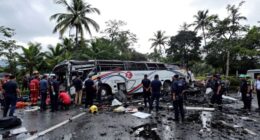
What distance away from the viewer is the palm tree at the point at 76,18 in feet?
82.3

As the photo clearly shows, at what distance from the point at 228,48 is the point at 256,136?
34.4 m

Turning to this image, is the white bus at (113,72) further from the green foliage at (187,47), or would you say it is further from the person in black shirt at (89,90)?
the green foliage at (187,47)

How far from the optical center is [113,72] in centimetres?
1473

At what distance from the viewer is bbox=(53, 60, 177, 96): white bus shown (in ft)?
43.1

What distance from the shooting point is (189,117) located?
345 inches

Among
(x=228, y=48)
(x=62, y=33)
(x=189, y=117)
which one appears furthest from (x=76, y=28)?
(x=228, y=48)

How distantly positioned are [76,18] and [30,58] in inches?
296

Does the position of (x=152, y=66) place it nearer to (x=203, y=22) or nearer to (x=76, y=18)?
(x=76, y=18)

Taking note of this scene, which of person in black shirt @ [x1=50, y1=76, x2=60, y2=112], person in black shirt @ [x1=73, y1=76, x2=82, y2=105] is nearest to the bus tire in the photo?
person in black shirt @ [x1=73, y1=76, x2=82, y2=105]

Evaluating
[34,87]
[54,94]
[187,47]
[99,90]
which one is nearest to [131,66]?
[99,90]

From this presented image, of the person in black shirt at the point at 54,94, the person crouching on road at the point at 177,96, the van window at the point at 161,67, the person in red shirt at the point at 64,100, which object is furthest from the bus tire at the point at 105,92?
the person crouching on road at the point at 177,96

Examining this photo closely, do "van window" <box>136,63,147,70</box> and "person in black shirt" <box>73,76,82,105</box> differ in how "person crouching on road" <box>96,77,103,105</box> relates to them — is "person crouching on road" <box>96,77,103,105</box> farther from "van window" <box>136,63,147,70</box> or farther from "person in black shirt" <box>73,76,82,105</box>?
"van window" <box>136,63,147,70</box>

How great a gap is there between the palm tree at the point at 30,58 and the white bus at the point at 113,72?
14465 mm

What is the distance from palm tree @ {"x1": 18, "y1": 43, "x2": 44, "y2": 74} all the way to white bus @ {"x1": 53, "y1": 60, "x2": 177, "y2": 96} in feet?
47.5
